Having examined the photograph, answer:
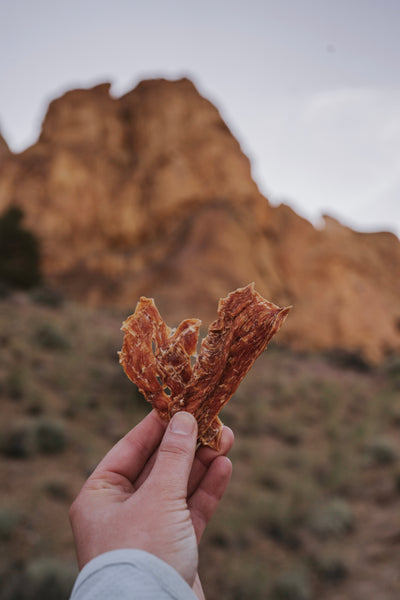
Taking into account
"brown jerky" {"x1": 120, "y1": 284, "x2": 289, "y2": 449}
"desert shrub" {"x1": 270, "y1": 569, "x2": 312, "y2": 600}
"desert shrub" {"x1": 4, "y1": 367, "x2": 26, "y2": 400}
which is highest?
"brown jerky" {"x1": 120, "y1": 284, "x2": 289, "y2": 449}

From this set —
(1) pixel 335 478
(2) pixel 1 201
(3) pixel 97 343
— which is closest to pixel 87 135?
(2) pixel 1 201

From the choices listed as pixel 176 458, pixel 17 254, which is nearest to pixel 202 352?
pixel 176 458

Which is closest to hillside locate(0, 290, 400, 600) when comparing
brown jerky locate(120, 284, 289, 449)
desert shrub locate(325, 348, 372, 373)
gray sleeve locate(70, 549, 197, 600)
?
brown jerky locate(120, 284, 289, 449)

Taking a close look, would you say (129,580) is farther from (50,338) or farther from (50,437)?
(50,338)

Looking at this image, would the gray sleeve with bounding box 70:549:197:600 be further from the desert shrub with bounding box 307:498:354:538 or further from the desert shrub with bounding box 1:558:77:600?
the desert shrub with bounding box 307:498:354:538

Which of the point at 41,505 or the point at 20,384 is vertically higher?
the point at 20,384

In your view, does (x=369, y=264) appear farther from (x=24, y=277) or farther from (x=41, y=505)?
(x=41, y=505)
